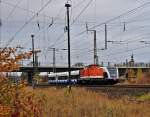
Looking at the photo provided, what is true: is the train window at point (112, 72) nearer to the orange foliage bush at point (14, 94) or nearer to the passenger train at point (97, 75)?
the passenger train at point (97, 75)

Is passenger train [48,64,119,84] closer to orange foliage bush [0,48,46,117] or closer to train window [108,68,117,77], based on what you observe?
train window [108,68,117,77]

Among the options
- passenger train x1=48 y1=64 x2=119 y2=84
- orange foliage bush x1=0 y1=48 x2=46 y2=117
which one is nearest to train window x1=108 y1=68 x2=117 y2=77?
passenger train x1=48 y1=64 x2=119 y2=84

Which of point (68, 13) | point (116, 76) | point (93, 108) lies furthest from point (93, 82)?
point (93, 108)

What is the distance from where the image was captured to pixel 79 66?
14050 cm

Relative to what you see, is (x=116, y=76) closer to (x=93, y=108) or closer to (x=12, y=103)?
(x=93, y=108)

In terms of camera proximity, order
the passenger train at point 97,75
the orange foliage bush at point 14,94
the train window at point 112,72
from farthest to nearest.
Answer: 1. the train window at point 112,72
2. the passenger train at point 97,75
3. the orange foliage bush at point 14,94

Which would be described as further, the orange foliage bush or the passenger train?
the passenger train

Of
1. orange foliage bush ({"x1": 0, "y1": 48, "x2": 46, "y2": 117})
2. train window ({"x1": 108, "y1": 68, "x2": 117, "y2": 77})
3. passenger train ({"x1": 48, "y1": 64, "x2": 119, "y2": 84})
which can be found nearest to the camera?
orange foliage bush ({"x1": 0, "y1": 48, "x2": 46, "y2": 117})

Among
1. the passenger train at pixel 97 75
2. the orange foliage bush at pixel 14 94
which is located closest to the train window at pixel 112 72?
the passenger train at pixel 97 75

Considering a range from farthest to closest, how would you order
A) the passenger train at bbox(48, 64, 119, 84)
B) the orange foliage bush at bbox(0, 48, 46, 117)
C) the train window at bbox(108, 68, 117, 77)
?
the train window at bbox(108, 68, 117, 77), the passenger train at bbox(48, 64, 119, 84), the orange foliage bush at bbox(0, 48, 46, 117)

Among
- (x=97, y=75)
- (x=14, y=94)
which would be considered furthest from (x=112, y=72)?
(x=14, y=94)

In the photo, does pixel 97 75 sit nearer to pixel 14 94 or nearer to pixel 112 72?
pixel 112 72

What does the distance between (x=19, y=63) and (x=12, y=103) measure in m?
0.83

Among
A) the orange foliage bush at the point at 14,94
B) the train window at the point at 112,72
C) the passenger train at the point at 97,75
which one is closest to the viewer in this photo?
the orange foliage bush at the point at 14,94
